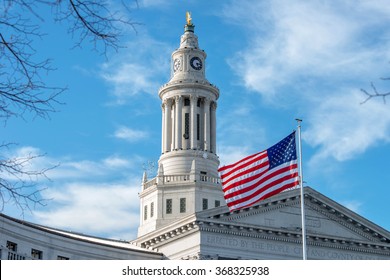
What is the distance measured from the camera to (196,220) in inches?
2432

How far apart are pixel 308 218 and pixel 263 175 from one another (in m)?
21.9

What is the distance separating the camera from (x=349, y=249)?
69.5 meters

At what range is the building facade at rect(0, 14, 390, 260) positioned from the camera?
62.2 metres

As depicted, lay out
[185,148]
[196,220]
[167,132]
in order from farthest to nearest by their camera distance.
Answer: [167,132], [185,148], [196,220]

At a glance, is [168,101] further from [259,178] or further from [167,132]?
[259,178]

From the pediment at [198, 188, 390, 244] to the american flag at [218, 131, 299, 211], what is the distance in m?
14.2

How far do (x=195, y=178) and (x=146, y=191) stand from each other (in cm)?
499

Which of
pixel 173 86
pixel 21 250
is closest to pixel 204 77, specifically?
pixel 173 86

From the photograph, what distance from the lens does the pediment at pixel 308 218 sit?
64.6 metres

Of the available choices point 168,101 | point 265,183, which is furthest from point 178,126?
point 265,183

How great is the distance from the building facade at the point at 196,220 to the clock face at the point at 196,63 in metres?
0.10

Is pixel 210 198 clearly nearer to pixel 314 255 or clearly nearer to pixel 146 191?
pixel 146 191

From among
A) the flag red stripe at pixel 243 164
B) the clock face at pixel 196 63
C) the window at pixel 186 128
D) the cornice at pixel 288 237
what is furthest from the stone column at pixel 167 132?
the flag red stripe at pixel 243 164

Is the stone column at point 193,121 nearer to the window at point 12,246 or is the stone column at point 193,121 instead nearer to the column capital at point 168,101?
the column capital at point 168,101
